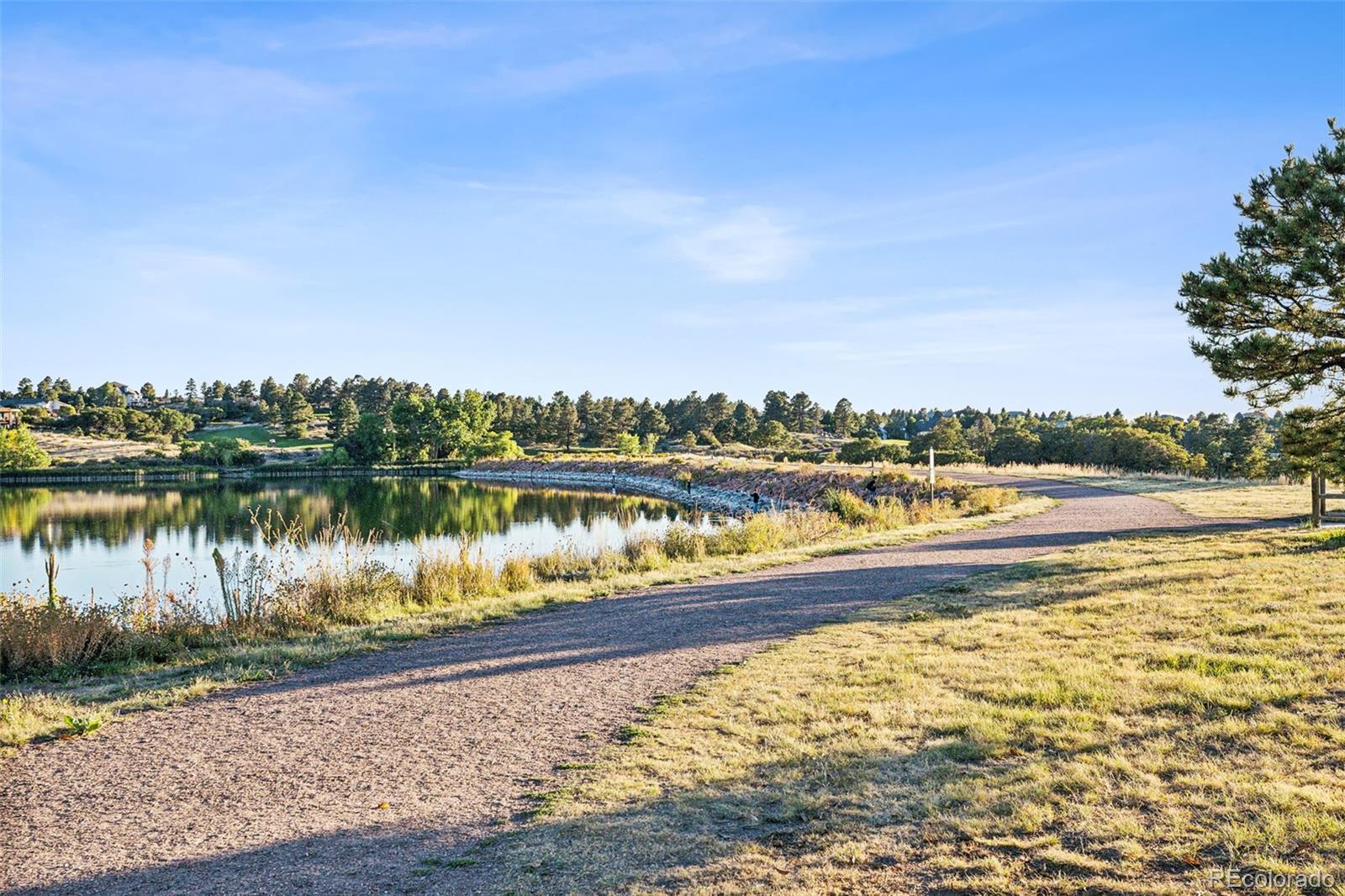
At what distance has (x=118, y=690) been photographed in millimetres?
6891

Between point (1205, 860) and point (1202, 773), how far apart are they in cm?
106

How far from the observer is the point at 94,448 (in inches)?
3287

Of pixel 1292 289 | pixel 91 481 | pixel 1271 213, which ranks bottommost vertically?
pixel 91 481

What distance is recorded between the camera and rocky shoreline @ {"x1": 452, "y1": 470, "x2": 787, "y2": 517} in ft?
116

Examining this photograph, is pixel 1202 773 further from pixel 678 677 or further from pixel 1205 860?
pixel 678 677

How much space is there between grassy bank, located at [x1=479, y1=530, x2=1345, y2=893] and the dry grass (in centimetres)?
8739

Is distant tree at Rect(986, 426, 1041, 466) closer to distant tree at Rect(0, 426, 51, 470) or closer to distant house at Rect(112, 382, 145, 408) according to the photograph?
distant tree at Rect(0, 426, 51, 470)

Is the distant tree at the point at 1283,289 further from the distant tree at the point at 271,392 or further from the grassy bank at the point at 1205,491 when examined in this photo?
the distant tree at the point at 271,392

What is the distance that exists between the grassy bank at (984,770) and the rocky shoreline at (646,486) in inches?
554

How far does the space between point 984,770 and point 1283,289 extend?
10.1 metres

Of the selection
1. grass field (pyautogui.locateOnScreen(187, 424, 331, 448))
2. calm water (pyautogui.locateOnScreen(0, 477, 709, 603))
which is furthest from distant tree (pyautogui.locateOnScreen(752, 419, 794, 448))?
grass field (pyautogui.locateOnScreen(187, 424, 331, 448))

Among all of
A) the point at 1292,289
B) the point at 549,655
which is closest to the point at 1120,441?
the point at 1292,289

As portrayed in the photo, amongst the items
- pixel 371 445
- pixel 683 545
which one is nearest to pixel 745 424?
pixel 371 445

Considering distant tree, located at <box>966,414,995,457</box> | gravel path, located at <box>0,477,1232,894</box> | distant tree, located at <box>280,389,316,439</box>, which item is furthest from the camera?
distant tree, located at <box>280,389,316,439</box>
